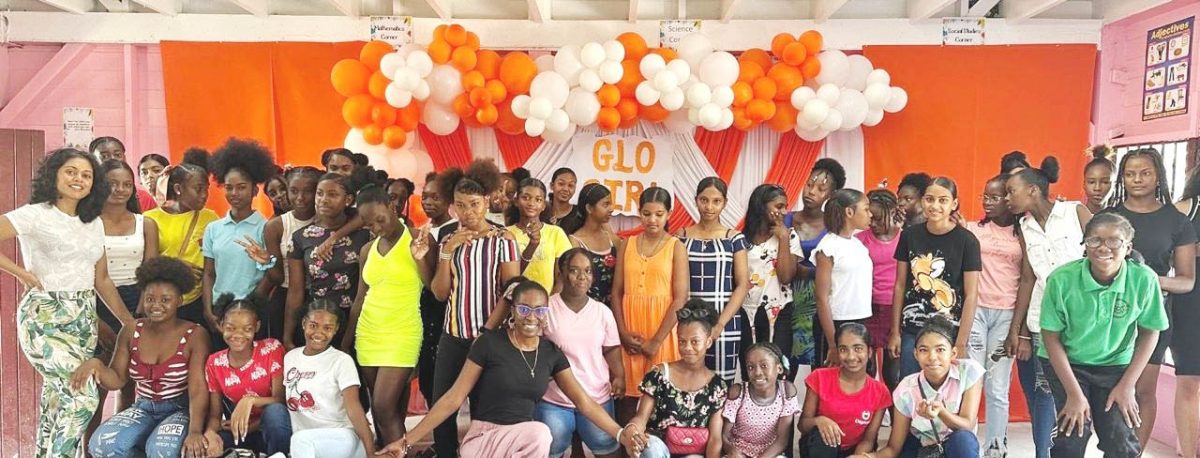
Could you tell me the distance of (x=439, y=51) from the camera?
461 centimetres

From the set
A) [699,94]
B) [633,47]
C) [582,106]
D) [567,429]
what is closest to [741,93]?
[699,94]

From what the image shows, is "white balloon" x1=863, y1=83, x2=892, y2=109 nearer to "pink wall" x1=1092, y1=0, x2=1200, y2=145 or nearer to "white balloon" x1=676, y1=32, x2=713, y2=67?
"white balloon" x1=676, y1=32, x2=713, y2=67

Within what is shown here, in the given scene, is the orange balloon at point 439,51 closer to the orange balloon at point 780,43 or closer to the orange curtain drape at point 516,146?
the orange curtain drape at point 516,146

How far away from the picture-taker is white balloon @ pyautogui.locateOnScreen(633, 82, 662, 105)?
460cm

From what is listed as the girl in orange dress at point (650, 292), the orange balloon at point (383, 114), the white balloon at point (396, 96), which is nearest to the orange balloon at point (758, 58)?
the girl in orange dress at point (650, 292)

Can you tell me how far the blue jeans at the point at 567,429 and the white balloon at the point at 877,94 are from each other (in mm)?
2714

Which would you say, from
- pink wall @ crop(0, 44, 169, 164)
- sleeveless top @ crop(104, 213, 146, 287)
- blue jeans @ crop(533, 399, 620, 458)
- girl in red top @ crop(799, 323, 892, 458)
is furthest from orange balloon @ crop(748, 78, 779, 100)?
pink wall @ crop(0, 44, 169, 164)

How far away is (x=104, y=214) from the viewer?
3.40m

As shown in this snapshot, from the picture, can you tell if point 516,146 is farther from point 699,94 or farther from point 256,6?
point 256,6

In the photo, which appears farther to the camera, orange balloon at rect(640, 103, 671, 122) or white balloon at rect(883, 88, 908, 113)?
white balloon at rect(883, 88, 908, 113)

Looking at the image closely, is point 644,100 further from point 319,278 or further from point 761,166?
point 319,278

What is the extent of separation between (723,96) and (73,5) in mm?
4082

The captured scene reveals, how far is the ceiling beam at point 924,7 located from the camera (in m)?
4.76

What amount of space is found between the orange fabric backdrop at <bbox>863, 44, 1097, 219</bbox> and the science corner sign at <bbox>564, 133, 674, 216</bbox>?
1.38 metres
